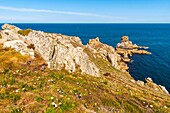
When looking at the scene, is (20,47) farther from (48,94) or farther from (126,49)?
(126,49)

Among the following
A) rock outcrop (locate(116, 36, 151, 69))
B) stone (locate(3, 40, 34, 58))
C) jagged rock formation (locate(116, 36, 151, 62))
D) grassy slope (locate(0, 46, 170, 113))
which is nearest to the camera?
grassy slope (locate(0, 46, 170, 113))

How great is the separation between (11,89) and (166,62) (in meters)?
117

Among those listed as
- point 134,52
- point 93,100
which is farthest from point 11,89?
point 134,52

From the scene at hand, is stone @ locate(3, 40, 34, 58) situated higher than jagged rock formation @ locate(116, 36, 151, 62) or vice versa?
stone @ locate(3, 40, 34, 58)

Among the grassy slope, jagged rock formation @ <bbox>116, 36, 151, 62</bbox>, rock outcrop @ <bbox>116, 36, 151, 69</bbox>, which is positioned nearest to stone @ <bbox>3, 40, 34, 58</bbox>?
the grassy slope

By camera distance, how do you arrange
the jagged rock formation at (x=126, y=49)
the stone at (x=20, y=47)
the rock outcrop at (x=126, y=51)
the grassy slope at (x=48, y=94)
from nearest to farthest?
1. the grassy slope at (x=48, y=94)
2. the stone at (x=20, y=47)
3. the rock outcrop at (x=126, y=51)
4. the jagged rock formation at (x=126, y=49)

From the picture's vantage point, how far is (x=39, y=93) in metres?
20.2

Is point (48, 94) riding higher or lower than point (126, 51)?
higher

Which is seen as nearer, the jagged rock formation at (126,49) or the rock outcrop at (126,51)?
the rock outcrop at (126,51)

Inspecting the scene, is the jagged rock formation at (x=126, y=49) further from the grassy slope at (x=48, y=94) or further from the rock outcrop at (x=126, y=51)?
the grassy slope at (x=48, y=94)

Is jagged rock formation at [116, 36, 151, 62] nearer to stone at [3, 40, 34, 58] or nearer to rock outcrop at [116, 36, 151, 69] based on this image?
rock outcrop at [116, 36, 151, 69]

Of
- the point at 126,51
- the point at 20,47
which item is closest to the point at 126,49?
the point at 126,51

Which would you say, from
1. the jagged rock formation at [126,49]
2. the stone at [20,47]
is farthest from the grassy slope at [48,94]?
the jagged rock formation at [126,49]

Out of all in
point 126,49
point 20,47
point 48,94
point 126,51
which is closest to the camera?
point 48,94
